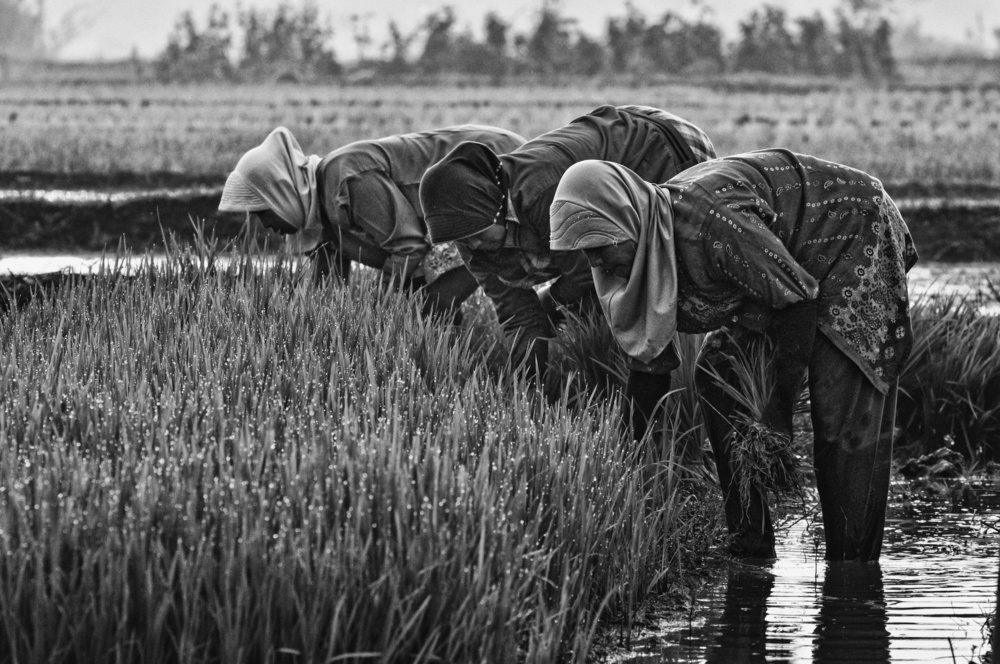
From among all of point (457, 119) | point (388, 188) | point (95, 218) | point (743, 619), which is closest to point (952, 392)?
point (743, 619)

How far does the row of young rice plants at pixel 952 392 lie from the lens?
5680 mm

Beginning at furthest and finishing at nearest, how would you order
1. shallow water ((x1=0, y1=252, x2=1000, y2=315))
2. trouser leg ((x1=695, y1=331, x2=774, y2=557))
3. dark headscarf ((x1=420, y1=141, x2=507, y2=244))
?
shallow water ((x1=0, y1=252, x2=1000, y2=315)) < dark headscarf ((x1=420, y1=141, x2=507, y2=244)) < trouser leg ((x1=695, y1=331, x2=774, y2=557))

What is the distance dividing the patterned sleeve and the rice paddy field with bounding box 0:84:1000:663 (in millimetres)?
644

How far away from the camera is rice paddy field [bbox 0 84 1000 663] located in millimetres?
2684

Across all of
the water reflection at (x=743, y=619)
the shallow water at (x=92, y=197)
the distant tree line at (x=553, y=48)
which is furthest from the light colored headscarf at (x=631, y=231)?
the distant tree line at (x=553, y=48)

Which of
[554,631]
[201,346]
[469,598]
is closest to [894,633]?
[554,631]

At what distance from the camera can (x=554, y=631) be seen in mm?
2971

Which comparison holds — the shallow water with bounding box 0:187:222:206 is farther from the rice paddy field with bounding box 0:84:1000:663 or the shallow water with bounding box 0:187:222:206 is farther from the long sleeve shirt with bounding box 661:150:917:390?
the long sleeve shirt with bounding box 661:150:917:390

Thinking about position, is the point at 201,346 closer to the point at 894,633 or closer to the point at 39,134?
the point at 894,633

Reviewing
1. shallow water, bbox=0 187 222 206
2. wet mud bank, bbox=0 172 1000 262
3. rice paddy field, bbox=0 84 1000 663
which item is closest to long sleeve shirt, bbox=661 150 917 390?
rice paddy field, bbox=0 84 1000 663

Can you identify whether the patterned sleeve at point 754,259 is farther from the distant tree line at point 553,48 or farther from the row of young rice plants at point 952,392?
the distant tree line at point 553,48

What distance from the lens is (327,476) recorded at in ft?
10.00

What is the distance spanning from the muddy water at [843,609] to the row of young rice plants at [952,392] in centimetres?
123

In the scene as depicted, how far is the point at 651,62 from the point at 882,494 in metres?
24.7
